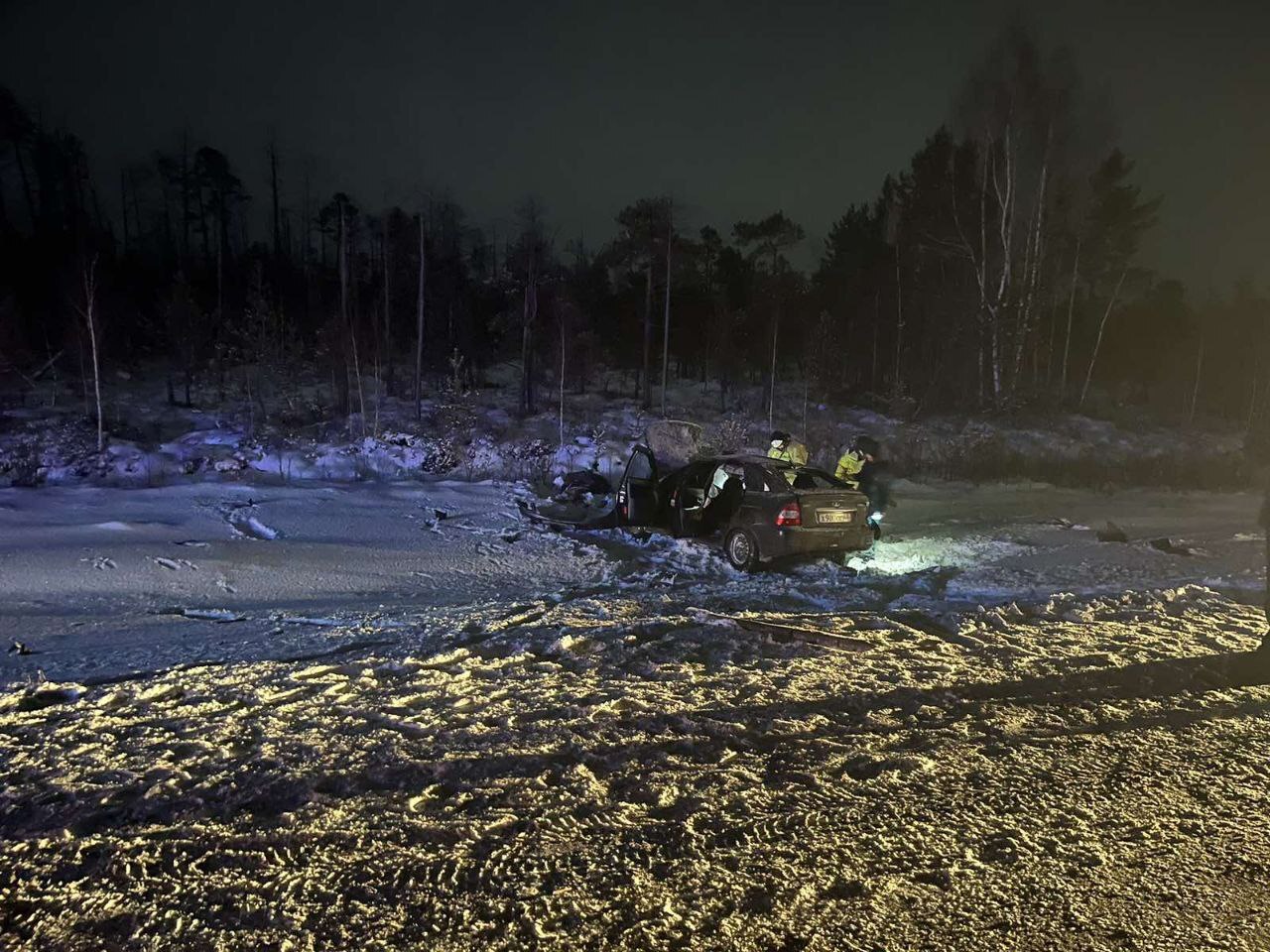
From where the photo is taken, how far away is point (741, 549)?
9.63 m

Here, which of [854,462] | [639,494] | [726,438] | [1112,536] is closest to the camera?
[639,494]

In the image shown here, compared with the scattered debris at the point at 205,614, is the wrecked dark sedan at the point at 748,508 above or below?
above

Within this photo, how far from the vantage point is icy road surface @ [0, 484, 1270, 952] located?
2.89m

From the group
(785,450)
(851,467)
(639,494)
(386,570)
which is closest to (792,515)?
(639,494)

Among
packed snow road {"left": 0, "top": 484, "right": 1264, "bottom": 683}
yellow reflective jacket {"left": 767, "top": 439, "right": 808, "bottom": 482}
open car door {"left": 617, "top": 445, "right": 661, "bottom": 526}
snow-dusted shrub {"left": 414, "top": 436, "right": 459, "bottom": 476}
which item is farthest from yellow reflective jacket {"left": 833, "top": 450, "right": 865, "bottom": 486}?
snow-dusted shrub {"left": 414, "top": 436, "right": 459, "bottom": 476}

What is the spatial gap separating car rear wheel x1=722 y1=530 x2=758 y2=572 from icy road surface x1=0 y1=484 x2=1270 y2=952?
0.99 metres

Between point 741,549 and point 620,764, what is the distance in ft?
18.9

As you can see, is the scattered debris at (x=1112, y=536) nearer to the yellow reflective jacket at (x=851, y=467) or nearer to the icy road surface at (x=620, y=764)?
the icy road surface at (x=620, y=764)

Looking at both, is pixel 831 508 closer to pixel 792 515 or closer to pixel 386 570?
pixel 792 515

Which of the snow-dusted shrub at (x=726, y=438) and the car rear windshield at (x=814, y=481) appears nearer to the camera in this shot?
the car rear windshield at (x=814, y=481)

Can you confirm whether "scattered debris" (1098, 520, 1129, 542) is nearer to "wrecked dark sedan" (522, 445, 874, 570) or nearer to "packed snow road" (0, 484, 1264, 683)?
"packed snow road" (0, 484, 1264, 683)

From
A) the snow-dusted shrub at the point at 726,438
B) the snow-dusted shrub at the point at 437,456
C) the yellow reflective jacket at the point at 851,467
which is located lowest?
the snow-dusted shrub at the point at 437,456

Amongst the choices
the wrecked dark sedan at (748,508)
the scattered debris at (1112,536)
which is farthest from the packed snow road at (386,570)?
the wrecked dark sedan at (748,508)

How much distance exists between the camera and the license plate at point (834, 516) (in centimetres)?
926
